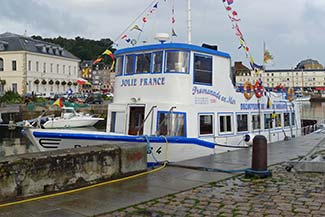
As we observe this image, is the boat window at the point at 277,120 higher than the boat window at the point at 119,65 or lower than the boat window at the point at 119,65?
lower

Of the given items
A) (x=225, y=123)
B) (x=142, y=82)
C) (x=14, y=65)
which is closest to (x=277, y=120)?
(x=225, y=123)

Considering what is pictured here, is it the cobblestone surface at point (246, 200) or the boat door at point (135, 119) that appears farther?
the boat door at point (135, 119)

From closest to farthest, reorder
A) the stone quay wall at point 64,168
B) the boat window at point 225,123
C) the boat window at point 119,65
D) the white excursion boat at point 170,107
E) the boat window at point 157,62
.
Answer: the stone quay wall at point 64,168, the white excursion boat at point 170,107, the boat window at point 157,62, the boat window at point 119,65, the boat window at point 225,123

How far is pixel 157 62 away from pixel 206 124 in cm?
284

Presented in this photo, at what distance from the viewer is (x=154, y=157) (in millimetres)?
12281

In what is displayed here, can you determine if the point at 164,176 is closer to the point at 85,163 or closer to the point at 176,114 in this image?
the point at 85,163

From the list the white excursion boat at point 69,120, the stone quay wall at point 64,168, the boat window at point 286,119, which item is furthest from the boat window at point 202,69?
the white excursion boat at point 69,120

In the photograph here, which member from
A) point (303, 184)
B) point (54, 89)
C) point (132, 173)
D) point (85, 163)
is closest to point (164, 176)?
point (132, 173)

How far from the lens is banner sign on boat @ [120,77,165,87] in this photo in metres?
13.5

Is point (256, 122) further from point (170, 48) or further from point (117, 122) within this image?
point (117, 122)

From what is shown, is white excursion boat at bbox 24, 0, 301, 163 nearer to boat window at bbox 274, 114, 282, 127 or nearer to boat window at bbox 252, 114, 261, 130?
boat window at bbox 252, 114, 261, 130

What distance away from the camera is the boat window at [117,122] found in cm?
1428

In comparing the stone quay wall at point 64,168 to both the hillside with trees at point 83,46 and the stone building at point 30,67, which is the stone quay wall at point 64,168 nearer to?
the stone building at point 30,67

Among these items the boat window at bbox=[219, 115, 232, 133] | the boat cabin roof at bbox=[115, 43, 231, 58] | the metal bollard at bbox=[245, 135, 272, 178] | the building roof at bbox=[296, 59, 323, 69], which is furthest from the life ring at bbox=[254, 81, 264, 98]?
→ the building roof at bbox=[296, 59, 323, 69]
